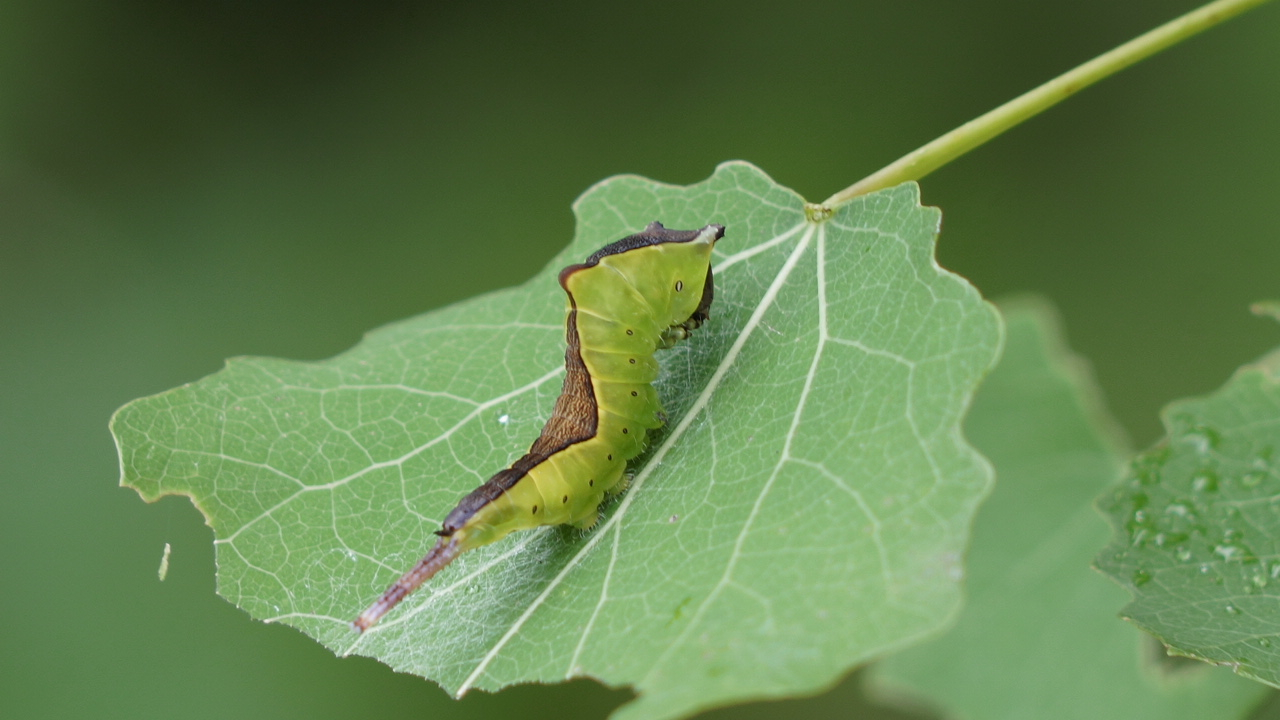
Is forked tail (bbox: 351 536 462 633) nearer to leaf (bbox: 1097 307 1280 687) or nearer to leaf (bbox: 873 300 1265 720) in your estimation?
leaf (bbox: 1097 307 1280 687)

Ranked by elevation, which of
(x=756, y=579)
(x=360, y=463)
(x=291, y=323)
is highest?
(x=291, y=323)

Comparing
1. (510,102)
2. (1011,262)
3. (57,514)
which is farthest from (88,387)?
(1011,262)

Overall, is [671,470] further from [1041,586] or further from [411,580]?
[1041,586]

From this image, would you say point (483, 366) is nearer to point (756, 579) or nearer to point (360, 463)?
point (360, 463)

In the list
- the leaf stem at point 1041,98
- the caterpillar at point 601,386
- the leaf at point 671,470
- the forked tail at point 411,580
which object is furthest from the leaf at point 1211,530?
the forked tail at point 411,580

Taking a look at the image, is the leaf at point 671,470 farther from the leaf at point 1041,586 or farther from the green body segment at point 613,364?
the leaf at point 1041,586

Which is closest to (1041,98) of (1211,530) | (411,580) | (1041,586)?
(1211,530)
